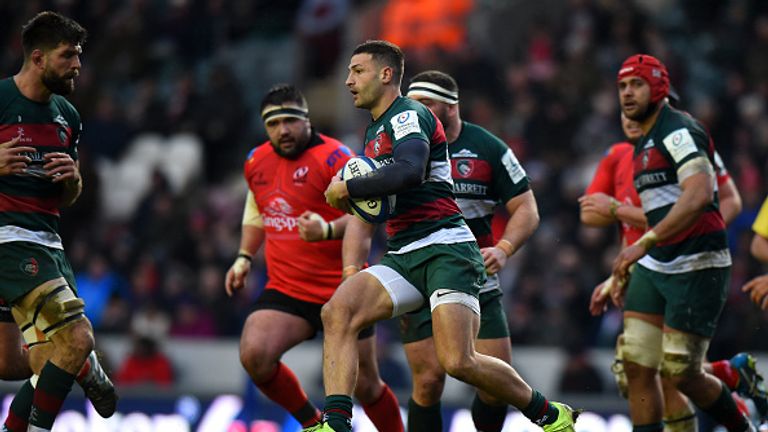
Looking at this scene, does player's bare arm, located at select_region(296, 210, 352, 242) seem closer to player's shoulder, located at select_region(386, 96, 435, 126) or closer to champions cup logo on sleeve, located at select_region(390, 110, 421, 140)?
player's shoulder, located at select_region(386, 96, 435, 126)

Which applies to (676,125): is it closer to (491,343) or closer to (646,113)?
(646,113)

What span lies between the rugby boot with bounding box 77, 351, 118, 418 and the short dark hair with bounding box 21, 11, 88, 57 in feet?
6.75

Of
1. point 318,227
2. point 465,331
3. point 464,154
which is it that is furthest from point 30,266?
point 464,154

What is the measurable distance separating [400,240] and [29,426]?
2695 millimetres

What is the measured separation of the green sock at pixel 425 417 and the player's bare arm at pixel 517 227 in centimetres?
112

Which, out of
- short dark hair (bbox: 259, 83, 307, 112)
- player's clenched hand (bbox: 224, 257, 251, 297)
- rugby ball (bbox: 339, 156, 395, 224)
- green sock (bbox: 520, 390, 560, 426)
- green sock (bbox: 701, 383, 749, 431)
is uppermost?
short dark hair (bbox: 259, 83, 307, 112)

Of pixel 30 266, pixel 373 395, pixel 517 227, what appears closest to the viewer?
pixel 30 266

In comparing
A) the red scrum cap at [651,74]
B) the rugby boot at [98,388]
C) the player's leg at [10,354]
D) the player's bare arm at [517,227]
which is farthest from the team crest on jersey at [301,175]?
the red scrum cap at [651,74]

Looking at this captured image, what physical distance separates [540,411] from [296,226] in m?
2.57

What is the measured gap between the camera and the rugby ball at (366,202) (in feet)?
27.9

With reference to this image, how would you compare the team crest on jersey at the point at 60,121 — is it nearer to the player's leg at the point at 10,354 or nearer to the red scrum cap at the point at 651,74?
the player's leg at the point at 10,354

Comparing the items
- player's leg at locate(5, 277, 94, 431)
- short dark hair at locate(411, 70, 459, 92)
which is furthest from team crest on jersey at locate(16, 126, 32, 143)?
short dark hair at locate(411, 70, 459, 92)

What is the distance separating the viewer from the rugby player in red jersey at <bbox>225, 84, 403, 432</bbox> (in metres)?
10.2

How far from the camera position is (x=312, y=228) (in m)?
10.1
